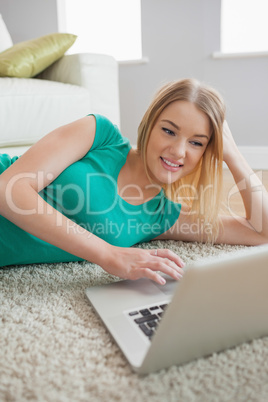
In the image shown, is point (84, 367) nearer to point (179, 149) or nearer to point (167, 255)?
point (167, 255)

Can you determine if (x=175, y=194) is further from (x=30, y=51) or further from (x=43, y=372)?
(x=30, y=51)

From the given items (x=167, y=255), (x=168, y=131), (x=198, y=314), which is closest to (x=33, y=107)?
(x=168, y=131)

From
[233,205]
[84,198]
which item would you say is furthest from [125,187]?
[233,205]

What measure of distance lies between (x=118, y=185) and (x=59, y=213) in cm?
23

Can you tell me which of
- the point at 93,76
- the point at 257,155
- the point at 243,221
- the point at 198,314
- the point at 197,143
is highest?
the point at 93,76

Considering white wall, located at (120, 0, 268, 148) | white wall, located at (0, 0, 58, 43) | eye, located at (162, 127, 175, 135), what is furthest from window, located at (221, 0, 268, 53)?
eye, located at (162, 127, 175, 135)

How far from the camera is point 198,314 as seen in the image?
21.0 inches

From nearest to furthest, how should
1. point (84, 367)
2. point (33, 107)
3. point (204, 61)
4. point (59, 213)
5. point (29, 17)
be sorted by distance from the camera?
point (84, 367) < point (59, 213) < point (33, 107) < point (204, 61) < point (29, 17)

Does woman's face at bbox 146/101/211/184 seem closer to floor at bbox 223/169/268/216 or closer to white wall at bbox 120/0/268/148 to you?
floor at bbox 223/169/268/216

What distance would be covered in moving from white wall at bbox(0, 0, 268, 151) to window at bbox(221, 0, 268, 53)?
137 millimetres

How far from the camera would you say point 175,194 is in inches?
47.9

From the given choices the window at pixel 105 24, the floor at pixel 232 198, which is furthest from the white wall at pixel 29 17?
the floor at pixel 232 198

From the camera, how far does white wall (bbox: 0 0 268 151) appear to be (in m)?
2.68

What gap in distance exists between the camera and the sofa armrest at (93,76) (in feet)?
6.66
